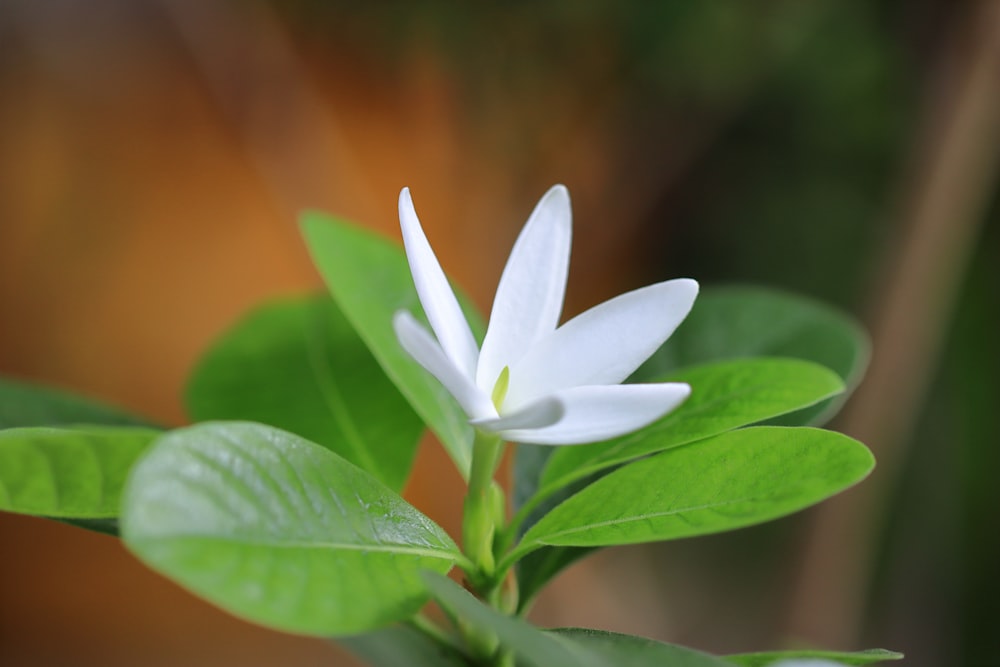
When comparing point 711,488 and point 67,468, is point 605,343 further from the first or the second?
point 67,468

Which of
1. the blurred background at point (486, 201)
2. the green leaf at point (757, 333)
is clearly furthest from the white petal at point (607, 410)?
the blurred background at point (486, 201)

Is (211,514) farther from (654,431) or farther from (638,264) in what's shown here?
(638,264)

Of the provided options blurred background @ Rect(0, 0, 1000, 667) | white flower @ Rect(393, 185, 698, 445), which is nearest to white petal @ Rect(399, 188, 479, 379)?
white flower @ Rect(393, 185, 698, 445)

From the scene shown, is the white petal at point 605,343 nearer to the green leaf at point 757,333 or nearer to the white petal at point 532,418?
the white petal at point 532,418

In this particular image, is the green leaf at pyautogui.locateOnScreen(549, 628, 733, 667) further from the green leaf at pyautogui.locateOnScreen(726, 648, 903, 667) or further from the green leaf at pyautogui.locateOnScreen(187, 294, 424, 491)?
the green leaf at pyautogui.locateOnScreen(187, 294, 424, 491)

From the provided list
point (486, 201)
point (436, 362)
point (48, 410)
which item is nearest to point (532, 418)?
point (436, 362)
